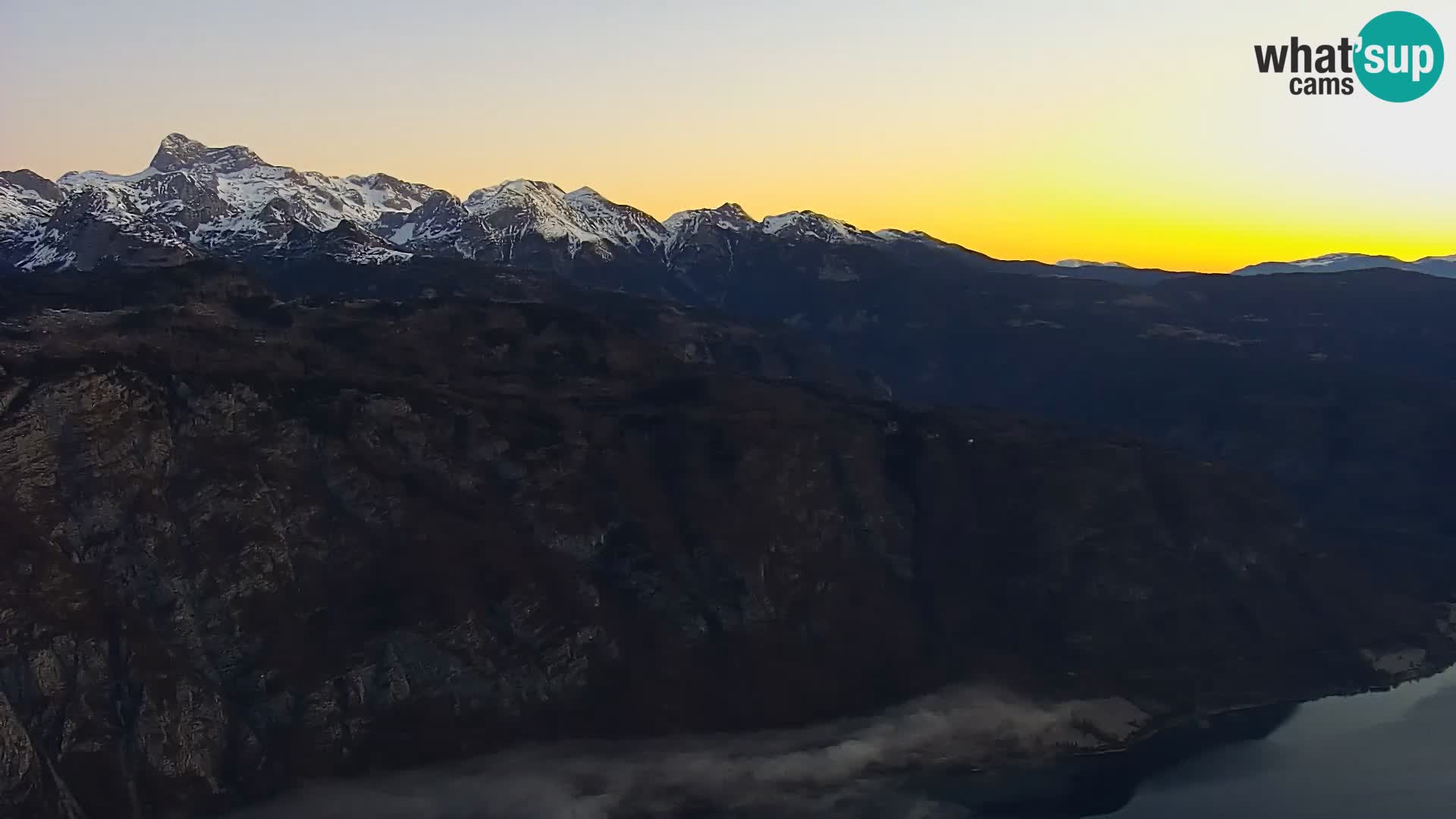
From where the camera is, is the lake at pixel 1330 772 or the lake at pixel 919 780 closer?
the lake at pixel 919 780

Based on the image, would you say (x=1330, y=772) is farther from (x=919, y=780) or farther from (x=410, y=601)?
(x=410, y=601)

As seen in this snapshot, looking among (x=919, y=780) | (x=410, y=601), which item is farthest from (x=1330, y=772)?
(x=410, y=601)

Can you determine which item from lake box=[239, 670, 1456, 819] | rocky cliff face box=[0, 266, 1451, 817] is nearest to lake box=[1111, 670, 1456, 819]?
lake box=[239, 670, 1456, 819]

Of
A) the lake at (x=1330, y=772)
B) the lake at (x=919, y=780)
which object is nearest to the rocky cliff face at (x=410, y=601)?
the lake at (x=919, y=780)

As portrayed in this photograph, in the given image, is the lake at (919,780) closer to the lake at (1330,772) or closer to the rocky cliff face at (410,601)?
the lake at (1330,772)

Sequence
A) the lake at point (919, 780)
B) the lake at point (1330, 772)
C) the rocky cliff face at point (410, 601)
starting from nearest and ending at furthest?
1. the lake at point (919, 780)
2. the rocky cliff face at point (410, 601)
3. the lake at point (1330, 772)

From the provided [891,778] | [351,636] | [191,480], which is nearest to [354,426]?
[191,480]

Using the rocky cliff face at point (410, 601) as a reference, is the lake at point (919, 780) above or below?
below

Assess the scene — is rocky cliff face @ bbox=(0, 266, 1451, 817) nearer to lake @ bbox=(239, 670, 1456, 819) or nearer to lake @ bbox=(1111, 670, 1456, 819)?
lake @ bbox=(239, 670, 1456, 819)

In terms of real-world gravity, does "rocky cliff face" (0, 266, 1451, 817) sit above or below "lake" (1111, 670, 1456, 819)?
above
